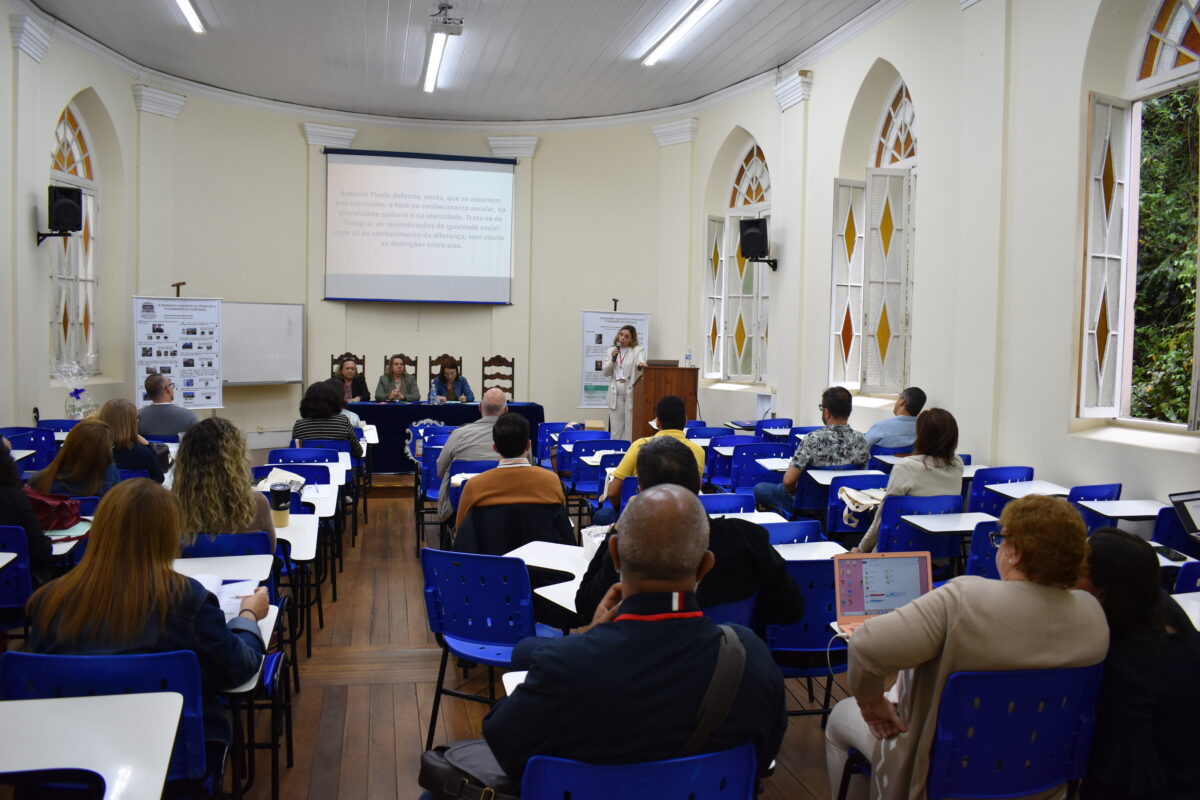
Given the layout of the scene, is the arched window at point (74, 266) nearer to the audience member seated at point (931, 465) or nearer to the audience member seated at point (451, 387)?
the audience member seated at point (451, 387)

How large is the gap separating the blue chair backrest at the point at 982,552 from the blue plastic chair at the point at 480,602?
5.66 feet

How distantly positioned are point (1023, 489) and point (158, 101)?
9700 millimetres

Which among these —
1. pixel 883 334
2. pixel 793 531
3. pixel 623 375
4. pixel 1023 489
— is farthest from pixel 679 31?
pixel 793 531

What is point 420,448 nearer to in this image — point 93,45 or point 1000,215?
point 1000,215

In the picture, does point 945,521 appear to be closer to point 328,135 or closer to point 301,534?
point 301,534

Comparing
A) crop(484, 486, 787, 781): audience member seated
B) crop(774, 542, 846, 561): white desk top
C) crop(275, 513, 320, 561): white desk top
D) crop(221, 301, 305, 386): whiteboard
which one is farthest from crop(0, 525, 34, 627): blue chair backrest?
crop(221, 301, 305, 386): whiteboard

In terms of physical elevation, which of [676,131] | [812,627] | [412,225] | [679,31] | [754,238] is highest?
[679,31]

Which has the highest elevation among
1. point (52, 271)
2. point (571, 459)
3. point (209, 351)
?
point (52, 271)

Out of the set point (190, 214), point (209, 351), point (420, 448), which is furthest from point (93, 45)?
point (420, 448)

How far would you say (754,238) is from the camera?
30.5 ft

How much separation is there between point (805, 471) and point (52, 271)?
7539 millimetres

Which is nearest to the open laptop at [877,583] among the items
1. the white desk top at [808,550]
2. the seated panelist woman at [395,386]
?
the white desk top at [808,550]

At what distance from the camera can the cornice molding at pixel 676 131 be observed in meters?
11.2

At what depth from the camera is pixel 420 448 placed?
6668 millimetres
